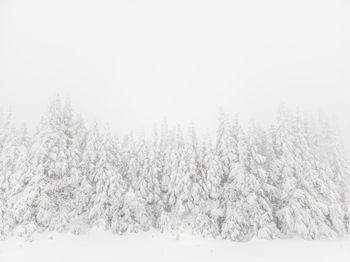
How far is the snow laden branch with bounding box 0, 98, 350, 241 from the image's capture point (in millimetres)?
28156

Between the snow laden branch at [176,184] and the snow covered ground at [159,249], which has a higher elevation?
the snow laden branch at [176,184]

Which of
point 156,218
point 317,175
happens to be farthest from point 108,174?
point 317,175

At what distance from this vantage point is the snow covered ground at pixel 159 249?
22156mm

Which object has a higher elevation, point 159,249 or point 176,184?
point 176,184

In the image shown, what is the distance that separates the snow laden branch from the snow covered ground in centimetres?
120

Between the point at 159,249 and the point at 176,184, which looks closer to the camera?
the point at 159,249

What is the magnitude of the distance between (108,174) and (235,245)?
14531 mm

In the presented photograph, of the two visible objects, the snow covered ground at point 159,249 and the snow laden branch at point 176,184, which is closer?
the snow covered ground at point 159,249

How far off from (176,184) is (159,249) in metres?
8.08

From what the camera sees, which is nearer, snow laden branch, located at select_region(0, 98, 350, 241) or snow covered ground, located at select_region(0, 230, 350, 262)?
snow covered ground, located at select_region(0, 230, 350, 262)

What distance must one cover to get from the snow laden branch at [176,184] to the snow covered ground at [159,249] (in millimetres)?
1200

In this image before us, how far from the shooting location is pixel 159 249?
25.7 metres

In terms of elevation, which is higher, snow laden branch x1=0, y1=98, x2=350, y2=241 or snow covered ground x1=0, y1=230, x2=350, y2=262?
snow laden branch x1=0, y1=98, x2=350, y2=241

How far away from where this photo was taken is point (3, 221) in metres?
27.0
